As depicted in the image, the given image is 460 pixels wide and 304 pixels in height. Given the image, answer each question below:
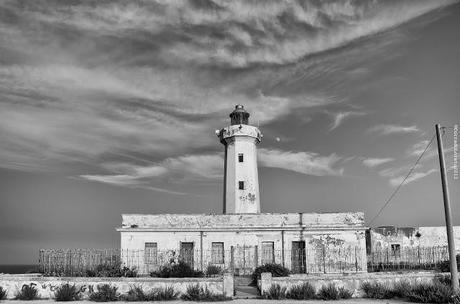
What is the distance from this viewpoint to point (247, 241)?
25.1 m

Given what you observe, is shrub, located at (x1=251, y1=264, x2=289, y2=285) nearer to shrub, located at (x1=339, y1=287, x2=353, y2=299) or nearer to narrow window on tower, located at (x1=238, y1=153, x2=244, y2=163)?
shrub, located at (x1=339, y1=287, x2=353, y2=299)

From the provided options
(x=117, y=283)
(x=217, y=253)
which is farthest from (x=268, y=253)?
(x=117, y=283)

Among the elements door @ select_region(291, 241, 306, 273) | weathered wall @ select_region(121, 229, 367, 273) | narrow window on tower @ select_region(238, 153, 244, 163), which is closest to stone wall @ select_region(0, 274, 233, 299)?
weathered wall @ select_region(121, 229, 367, 273)

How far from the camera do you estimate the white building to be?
80.5ft

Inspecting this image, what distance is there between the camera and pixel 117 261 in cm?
1998

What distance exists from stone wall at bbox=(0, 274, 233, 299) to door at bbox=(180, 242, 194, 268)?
7.59m

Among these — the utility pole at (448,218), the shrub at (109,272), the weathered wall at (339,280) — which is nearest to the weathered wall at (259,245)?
the shrub at (109,272)

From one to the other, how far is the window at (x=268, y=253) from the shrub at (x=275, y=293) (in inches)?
305

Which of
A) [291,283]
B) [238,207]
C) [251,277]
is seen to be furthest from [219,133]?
[291,283]

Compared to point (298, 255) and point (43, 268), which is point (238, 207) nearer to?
point (298, 255)

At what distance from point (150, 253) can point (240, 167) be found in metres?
8.34

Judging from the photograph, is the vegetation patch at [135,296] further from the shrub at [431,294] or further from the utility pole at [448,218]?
the utility pole at [448,218]

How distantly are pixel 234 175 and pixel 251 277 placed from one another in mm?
8711

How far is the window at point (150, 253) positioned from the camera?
Answer: 2475cm
